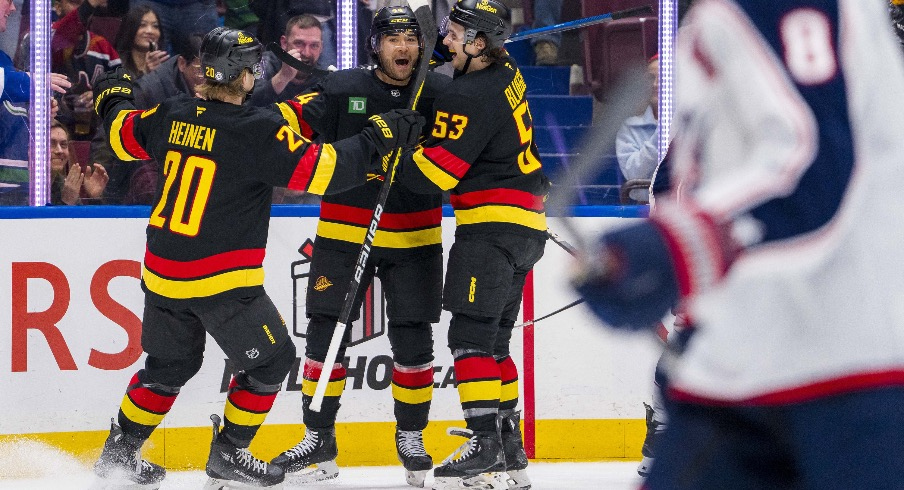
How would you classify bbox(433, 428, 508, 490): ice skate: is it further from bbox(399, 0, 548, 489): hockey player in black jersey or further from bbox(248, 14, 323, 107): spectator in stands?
bbox(248, 14, 323, 107): spectator in stands

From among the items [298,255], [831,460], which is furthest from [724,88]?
[298,255]

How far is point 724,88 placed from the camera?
1276 millimetres

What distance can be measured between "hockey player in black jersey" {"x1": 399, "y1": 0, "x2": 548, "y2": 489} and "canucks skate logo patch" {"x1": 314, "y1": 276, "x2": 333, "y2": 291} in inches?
15.9

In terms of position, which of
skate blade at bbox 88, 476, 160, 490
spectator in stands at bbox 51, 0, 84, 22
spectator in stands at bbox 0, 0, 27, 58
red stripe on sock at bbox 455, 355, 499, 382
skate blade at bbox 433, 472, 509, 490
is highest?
spectator in stands at bbox 51, 0, 84, 22

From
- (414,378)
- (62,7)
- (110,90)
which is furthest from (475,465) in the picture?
(62,7)

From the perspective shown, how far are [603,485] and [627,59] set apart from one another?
160 cm

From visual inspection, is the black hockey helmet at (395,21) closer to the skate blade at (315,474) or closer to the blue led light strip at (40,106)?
the blue led light strip at (40,106)

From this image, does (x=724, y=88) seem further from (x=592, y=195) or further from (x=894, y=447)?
(x=592, y=195)

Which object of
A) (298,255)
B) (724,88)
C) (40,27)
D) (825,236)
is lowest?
(298,255)

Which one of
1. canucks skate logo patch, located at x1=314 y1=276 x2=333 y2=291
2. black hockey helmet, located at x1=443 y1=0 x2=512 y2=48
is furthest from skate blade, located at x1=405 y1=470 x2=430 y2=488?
black hockey helmet, located at x1=443 y1=0 x2=512 y2=48

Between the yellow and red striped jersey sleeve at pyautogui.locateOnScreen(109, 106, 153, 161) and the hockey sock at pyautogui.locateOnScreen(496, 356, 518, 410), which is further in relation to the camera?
the hockey sock at pyautogui.locateOnScreen(496, 356, 518, 410)

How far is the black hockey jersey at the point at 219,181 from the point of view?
10.3ft

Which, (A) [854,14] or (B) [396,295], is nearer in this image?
(A) [854,14]

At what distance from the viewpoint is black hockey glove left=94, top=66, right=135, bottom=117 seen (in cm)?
350
